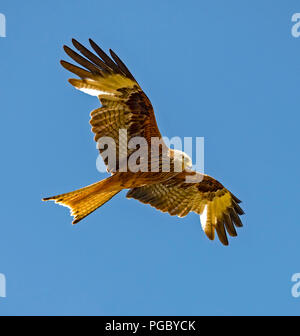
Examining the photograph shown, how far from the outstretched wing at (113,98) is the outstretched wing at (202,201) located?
160 cm

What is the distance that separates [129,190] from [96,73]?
2500 millimetres

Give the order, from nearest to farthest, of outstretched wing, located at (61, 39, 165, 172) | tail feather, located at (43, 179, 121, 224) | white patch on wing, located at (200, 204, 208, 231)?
outstretched wing, located at (61, 39, 165, 172) → tail feather, located at (43, 179, 121, 224) → white patch on wing, located at (200, 204, 208, 231)

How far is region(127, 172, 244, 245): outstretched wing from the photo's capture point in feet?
34.2

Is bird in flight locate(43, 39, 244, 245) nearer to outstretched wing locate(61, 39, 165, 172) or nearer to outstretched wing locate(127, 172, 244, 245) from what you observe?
outstretched wing locate(61, 39, 165, 172)

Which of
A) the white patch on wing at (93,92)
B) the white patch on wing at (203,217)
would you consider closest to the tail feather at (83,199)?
the white patch on wing at (93,92)

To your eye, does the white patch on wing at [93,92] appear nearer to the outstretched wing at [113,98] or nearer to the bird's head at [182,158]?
the outstretched wing at [113,98]

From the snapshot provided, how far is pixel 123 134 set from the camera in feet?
29.6

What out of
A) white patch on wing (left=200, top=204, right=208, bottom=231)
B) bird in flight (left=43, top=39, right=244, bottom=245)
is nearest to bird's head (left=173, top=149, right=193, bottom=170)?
bird in flight (left=43, top=39, right=244, bottom=245)

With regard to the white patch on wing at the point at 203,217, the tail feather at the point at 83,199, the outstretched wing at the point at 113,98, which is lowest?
the tail feather at the point at 83,199

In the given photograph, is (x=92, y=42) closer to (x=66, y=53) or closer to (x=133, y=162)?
(x=66, y=53)

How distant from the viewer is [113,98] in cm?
874

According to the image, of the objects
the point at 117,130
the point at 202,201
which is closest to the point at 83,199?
the point at 117,130

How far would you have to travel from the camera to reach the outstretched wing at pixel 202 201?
1043 cm

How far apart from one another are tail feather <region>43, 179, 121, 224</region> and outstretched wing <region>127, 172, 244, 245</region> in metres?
1.31
